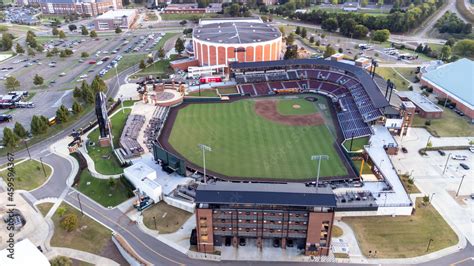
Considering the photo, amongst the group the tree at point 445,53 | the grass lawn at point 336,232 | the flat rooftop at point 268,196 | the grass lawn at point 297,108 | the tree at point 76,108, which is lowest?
the grass lawn at point 336,232

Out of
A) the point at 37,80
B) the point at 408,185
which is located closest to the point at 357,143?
the point at 408,185

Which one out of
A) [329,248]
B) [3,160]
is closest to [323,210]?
[329,248]

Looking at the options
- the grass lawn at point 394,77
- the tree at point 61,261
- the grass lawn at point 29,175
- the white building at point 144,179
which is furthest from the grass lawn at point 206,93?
the tree at point 61,261

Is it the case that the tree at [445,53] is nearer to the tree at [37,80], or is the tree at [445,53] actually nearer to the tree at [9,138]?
the tree at [9,138]

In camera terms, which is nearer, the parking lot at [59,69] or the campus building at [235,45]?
the parking lot at [59,69]

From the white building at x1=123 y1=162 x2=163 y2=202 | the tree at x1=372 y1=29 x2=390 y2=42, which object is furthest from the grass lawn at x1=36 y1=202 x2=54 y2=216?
the tree at x1=372 y1=29 x2=390 y2=42
